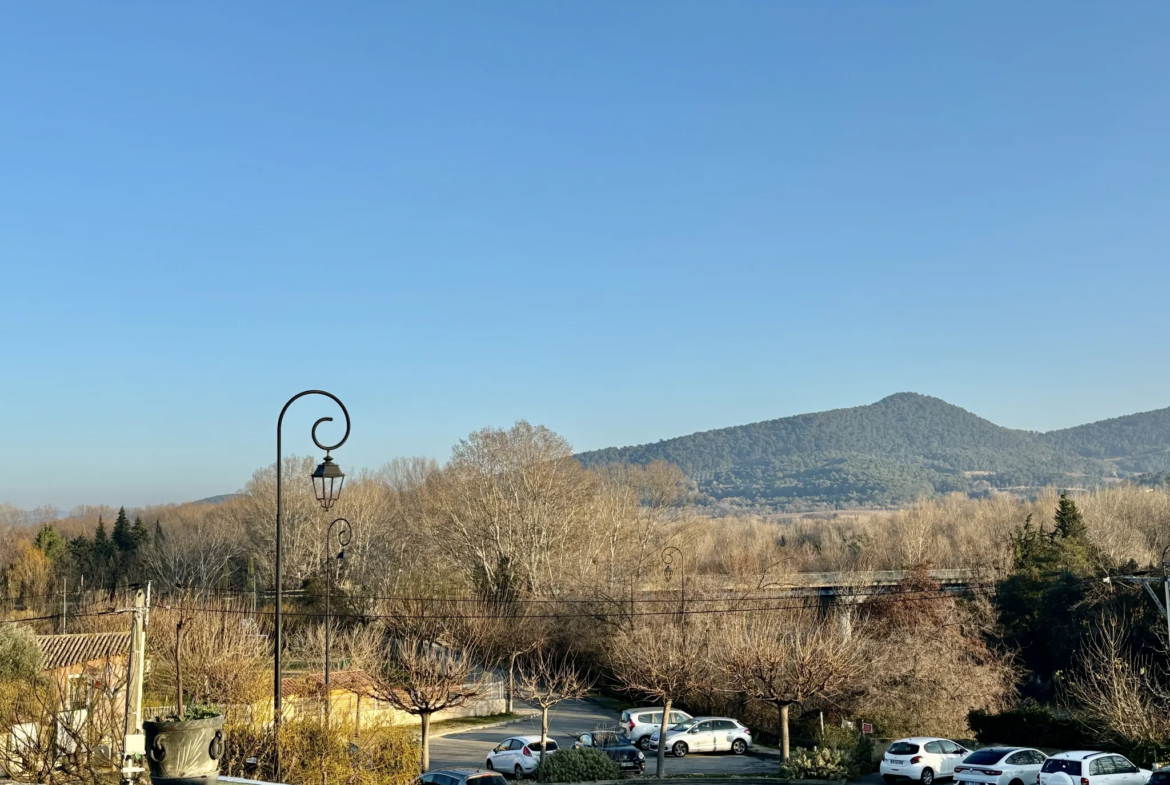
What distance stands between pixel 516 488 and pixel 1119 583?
34.7m

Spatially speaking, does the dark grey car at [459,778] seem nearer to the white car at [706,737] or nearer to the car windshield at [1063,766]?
the car windshield at [1063,766]

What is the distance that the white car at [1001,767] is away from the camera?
2569 centimetres

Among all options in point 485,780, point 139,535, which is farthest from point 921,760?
point 139,535

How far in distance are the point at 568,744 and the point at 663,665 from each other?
8.08 m

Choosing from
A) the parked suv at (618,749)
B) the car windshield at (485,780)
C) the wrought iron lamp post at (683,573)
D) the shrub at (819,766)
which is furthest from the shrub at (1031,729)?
the car windshield at (485,780)

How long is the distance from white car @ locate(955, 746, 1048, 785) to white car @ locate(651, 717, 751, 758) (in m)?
12.0

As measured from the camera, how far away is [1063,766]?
2442cm

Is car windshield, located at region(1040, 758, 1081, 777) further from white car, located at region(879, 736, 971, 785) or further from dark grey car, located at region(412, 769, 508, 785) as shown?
dark grey car, located at region(412, 769, 508, 785)

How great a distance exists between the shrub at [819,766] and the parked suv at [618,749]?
495cm

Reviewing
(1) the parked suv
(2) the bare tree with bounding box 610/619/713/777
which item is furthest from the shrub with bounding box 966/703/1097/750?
(1) the parked suv

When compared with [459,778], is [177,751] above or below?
above

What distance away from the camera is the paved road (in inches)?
1341

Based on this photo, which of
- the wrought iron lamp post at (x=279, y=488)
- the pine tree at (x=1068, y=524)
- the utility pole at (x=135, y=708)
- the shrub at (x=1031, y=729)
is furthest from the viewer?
the pine tree at (x=1068, y=524)

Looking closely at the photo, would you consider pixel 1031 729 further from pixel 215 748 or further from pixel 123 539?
pixel 123 539
